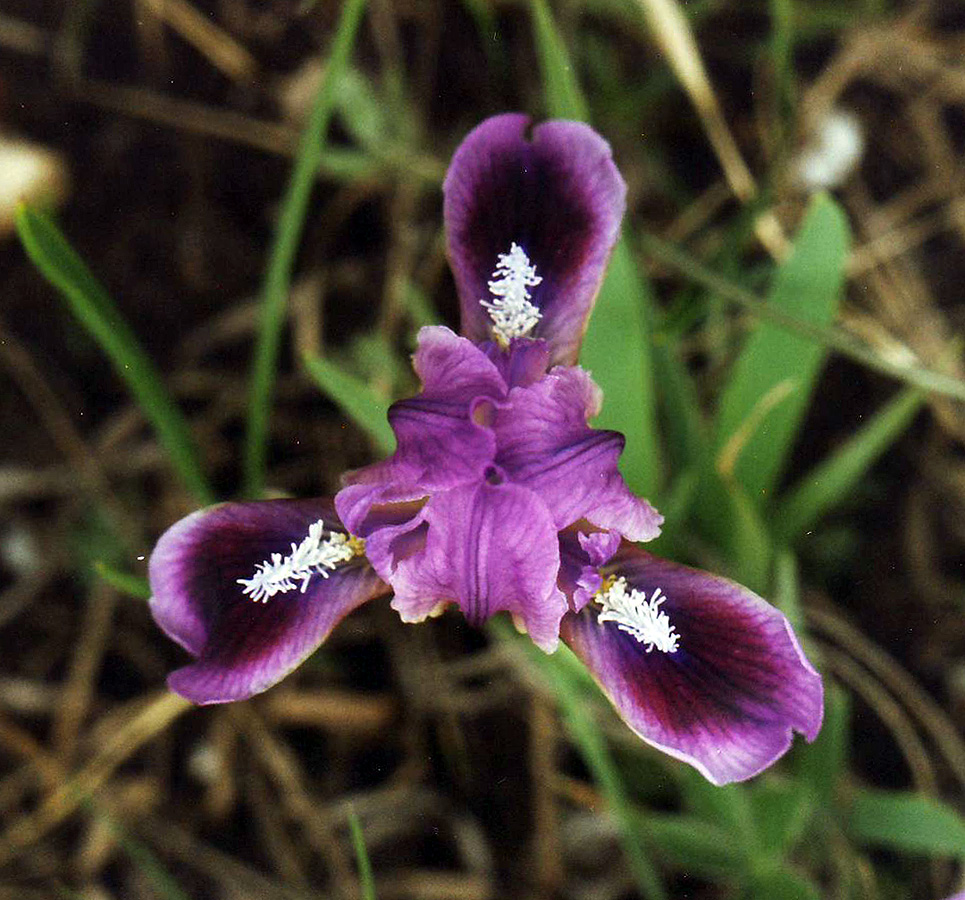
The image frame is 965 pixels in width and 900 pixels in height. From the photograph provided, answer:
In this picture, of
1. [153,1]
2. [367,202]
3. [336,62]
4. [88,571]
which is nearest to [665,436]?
[367,202]

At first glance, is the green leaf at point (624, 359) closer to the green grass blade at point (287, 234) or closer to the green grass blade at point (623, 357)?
the green grass blade at point (623, 357)

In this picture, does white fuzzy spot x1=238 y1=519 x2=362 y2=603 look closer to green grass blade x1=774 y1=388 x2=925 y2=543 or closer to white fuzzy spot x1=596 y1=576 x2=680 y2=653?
white fuzzy spot x1=596 y1=576 x2=680 y2=653

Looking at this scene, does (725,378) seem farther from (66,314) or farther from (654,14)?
(66,314)

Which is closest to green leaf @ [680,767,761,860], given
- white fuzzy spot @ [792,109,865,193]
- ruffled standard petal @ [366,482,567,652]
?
ruffled standard petal @ [366,482,567,652]

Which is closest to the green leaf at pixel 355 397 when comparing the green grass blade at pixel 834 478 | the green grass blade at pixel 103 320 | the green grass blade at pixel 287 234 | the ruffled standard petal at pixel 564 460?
the green grass blade at pixel 287 234

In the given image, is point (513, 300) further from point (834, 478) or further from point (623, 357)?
point (834, 478)

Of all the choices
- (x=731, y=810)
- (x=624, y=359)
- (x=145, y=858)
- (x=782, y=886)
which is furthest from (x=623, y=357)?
(x=145, y=858)
